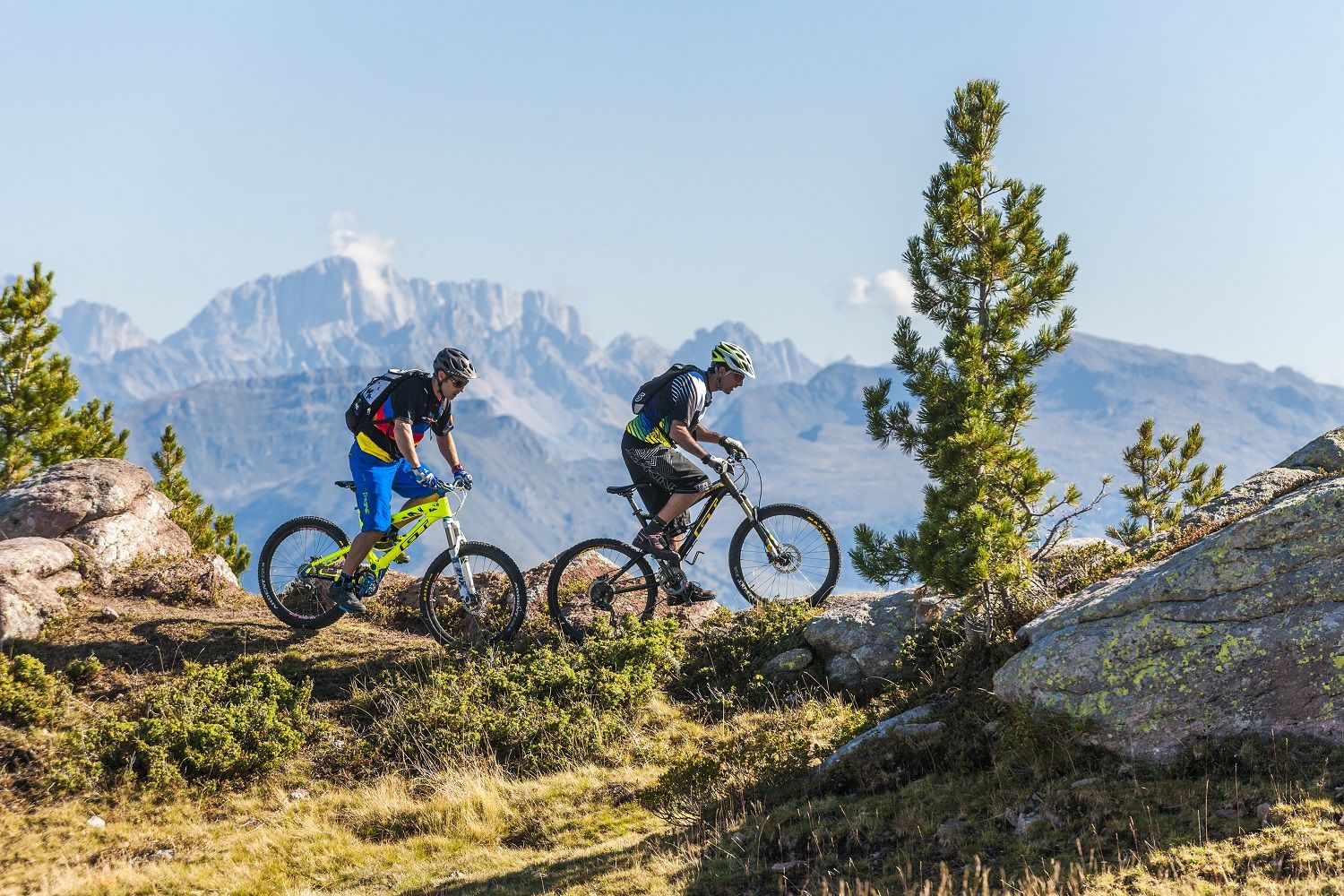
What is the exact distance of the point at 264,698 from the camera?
11438mm

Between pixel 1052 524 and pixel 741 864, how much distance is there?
6042 mm

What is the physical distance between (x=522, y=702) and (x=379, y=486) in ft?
11.1

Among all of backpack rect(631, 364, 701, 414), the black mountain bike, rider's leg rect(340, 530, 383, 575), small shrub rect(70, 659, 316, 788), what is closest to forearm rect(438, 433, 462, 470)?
rider's leg rect(340, 530, 383, 575)

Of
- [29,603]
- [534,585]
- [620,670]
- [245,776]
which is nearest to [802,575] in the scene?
[620,670]

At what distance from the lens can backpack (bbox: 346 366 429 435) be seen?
41.4 feet

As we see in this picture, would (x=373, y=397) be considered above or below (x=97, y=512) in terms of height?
above

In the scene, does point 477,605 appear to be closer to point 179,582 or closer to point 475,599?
point 475,599

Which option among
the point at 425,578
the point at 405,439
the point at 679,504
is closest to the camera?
the point at 405,439

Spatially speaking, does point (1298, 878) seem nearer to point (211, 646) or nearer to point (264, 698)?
point (264, 698)

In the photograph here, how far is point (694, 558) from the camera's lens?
13.1 m

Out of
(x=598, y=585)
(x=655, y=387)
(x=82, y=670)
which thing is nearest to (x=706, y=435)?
(x=655, y=387)

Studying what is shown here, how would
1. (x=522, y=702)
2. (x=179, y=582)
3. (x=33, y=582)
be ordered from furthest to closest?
(x=179, y=582)
(x=33, y=582)
(x=522, y=702)

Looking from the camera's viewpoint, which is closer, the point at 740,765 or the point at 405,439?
the point at 740,765

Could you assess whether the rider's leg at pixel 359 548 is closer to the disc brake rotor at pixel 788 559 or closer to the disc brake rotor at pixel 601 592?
the disc brake rotor at pixel 601 592
